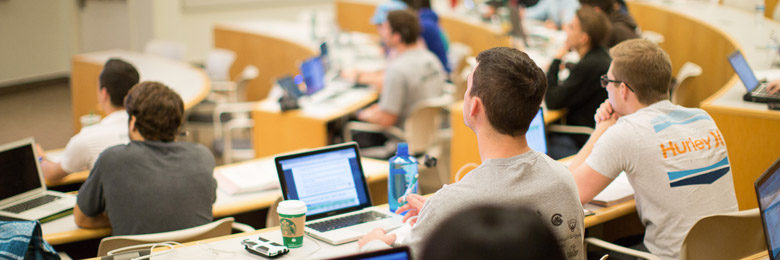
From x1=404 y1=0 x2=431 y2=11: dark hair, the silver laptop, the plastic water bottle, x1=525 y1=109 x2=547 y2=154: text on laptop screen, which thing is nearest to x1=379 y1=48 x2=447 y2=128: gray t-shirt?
x1=404 y1=0 x2=431 y2=11: dark hair

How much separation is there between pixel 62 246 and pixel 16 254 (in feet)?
3.56

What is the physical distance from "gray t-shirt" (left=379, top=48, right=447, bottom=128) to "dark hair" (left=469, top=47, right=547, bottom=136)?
322 cm

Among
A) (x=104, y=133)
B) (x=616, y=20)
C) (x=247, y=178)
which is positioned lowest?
(x=247, y=178)

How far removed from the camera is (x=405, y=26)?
17.2 ft

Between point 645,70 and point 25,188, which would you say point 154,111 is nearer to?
point 25,188

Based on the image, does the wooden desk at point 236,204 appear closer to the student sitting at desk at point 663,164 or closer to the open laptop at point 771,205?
the student sitting at desk at point 663,164

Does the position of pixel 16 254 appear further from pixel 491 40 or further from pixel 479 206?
pixel 491 40

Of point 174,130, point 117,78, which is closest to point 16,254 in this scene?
point 174,130

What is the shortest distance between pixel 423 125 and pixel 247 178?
180cm

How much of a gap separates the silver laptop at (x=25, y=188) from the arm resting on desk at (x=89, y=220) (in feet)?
0.59

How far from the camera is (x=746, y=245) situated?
8.03ft

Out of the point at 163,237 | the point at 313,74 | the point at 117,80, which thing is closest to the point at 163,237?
the point at 163,237

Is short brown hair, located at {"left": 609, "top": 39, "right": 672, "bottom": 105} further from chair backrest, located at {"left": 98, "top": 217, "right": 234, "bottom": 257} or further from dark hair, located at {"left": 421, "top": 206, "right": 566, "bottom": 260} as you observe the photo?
dark hair, located at {"left": 421, "top": 206, "right": 566, "bottom": 260}

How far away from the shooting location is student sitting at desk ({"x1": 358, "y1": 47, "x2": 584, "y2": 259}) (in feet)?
5.82
